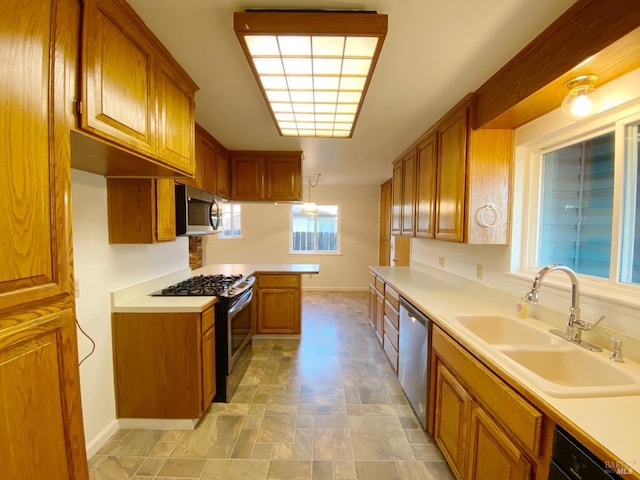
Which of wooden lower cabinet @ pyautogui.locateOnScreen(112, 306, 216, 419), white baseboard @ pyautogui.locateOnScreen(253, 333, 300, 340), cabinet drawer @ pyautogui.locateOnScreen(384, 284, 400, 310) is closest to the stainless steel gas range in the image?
wooden lower cabinet @ pyautogui.locateOnScreen(112, 306, 216, 419)

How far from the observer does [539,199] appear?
184 centimetres

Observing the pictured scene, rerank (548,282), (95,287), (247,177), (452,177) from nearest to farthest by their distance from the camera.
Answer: (548,282) → (95,287) → (452,177) → (247,177)

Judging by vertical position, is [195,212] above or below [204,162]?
below

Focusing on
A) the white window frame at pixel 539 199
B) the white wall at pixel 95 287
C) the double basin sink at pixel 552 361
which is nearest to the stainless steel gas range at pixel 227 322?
the white wall at pixel 95 287

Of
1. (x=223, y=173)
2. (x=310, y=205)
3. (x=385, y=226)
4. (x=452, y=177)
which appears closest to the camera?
(x=452, y=177)

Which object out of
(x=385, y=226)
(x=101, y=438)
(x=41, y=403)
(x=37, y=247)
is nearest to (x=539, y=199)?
(x=37, y=247)

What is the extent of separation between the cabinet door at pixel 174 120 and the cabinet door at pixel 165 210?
38 cm

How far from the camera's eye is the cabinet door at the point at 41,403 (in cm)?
75

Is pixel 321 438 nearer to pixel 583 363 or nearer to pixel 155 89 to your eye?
pixel 583 363

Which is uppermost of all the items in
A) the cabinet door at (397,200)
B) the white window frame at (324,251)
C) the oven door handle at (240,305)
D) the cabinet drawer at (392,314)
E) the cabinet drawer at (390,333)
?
the cabinet door at (397,200)

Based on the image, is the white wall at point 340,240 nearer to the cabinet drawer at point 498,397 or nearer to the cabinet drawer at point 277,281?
the cabinet drawer at point 277,281

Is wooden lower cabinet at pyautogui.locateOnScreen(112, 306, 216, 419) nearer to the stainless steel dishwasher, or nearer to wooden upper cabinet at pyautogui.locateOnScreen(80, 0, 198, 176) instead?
wooden upper cabinet at pyautogui.locateOnScreen(80, 0, 198, 176)

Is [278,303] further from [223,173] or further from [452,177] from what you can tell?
[452,177]

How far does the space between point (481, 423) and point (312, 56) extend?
6.68 feet
